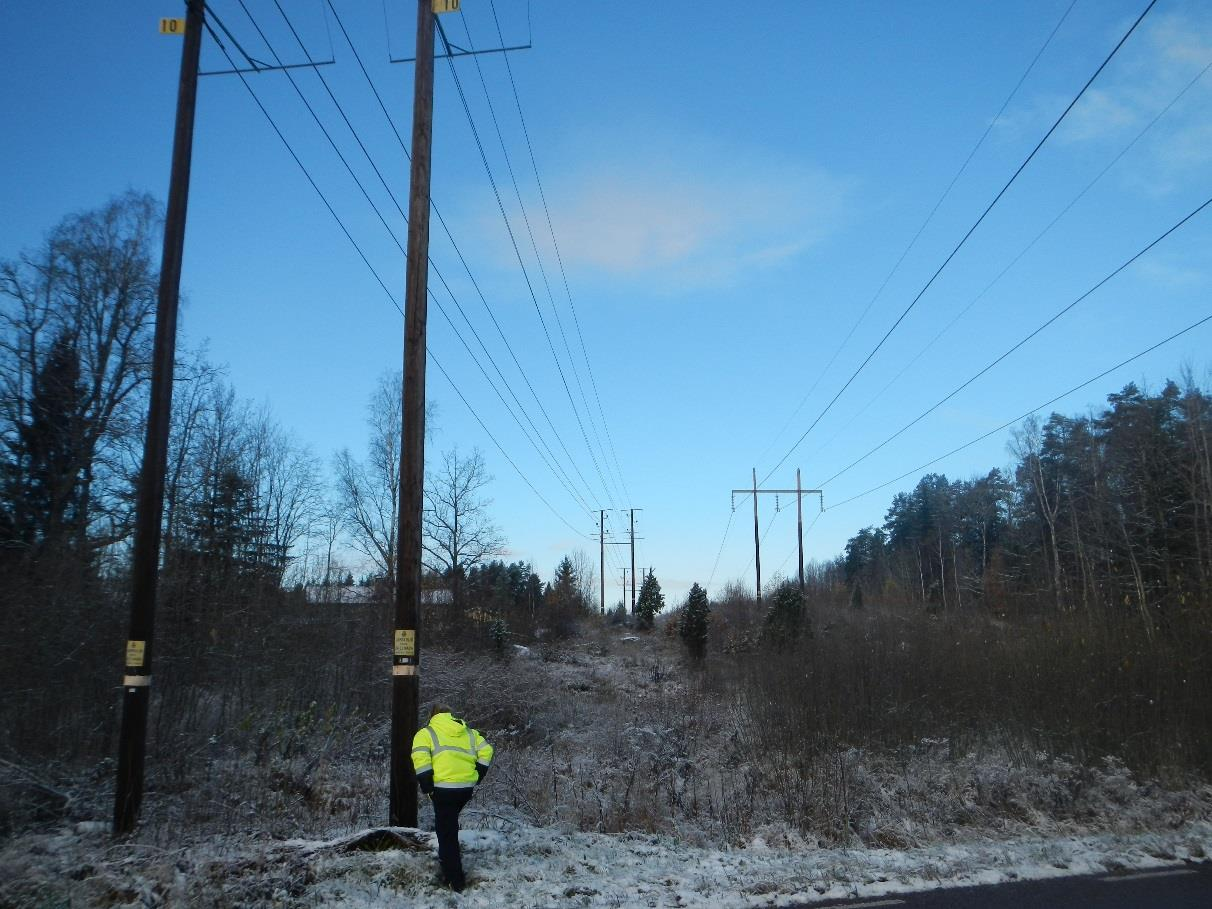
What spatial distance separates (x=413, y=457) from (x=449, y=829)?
3.90 meters

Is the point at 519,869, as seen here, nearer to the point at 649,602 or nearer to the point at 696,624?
the point at 696,624

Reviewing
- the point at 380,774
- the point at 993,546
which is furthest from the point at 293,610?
the point at 993,546

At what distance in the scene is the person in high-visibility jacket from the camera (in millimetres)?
7562

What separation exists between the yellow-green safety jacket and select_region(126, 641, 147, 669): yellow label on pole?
133 inches

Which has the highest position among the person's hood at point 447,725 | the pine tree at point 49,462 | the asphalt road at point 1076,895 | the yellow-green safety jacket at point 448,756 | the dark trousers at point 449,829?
the pine tree at point 49,462

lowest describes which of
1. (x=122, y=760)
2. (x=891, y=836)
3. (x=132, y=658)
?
(x=891, y=836)

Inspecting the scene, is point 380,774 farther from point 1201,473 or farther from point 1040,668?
point 1201,473

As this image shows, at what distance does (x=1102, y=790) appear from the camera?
1223 centimetres

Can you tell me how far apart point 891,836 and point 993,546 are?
6273 cm

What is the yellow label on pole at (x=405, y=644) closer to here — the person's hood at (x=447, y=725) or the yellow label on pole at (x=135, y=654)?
the person's hood at (x=447, y=725)

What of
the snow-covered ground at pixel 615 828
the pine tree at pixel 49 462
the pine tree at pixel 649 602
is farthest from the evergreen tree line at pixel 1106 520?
the pine tree at pixel 49 462

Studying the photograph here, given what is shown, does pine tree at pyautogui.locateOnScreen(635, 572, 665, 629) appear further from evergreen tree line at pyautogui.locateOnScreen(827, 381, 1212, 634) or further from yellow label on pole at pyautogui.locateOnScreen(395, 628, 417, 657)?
yellow label on pole at pyautogui.locateOnScreen(395, 628, 417, 657)

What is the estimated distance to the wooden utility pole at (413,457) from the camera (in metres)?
8.91

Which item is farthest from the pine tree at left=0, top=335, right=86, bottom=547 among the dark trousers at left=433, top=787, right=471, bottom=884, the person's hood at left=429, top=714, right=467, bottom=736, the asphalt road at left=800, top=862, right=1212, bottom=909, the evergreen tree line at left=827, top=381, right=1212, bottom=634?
the evergreen tree line at left=827, top=381, right=1212, bottom=634
